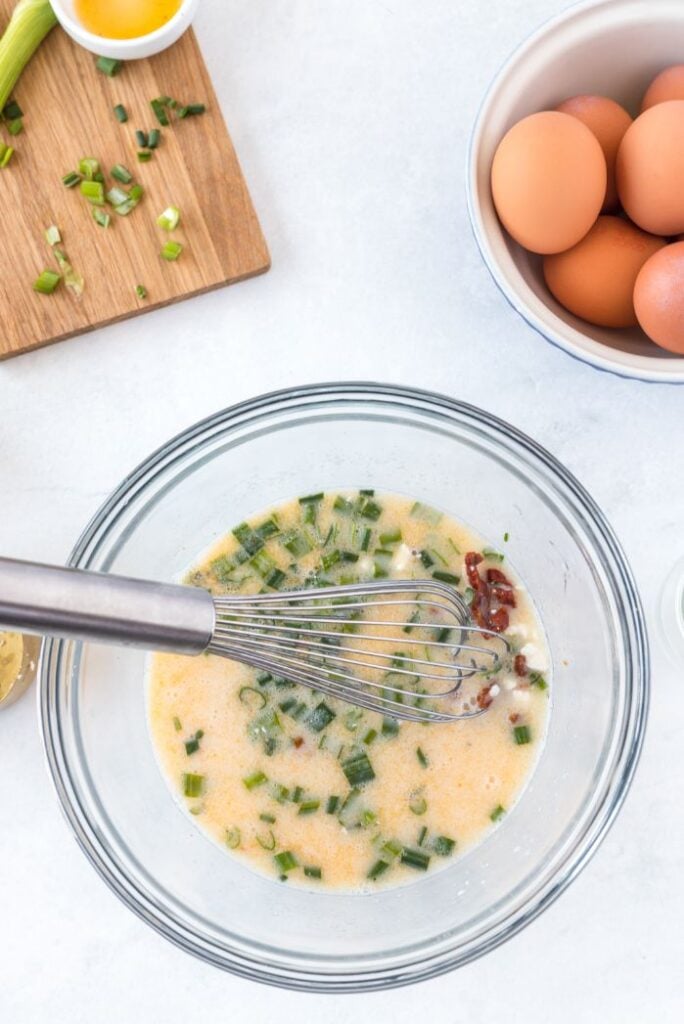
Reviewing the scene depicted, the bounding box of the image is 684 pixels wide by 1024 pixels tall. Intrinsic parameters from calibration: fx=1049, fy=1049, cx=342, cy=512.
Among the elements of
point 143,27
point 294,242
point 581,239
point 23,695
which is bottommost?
point 23,695

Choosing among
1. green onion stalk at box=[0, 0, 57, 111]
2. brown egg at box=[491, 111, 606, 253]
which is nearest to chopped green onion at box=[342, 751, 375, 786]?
brown egg at box=[491, 111, 606, 253]

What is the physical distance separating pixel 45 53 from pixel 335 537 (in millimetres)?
874

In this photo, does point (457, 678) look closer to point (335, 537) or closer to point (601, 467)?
point (335, 537)

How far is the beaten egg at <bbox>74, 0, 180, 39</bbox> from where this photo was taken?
1589 mm

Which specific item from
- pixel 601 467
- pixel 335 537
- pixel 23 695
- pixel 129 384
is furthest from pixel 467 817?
pixel 129 384

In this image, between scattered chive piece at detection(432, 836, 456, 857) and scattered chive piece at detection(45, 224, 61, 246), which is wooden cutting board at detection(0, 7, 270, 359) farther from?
scattered chive piece at detection(432, 836, 456, 857)

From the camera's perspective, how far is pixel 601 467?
1.65 m

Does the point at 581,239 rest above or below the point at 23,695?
above

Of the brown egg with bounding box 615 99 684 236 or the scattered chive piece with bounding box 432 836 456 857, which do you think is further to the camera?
the scattered chive piece with bounding box 432 836 456 857

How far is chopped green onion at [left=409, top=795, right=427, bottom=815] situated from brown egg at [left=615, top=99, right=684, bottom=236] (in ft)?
2.94

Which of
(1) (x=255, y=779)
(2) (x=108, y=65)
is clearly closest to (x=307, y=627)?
(1) (x=255, y=779)

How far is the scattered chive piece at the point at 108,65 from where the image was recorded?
1.61 metres

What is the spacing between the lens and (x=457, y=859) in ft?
5.27

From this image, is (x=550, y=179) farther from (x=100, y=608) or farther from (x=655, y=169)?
(x=100, y=608)
